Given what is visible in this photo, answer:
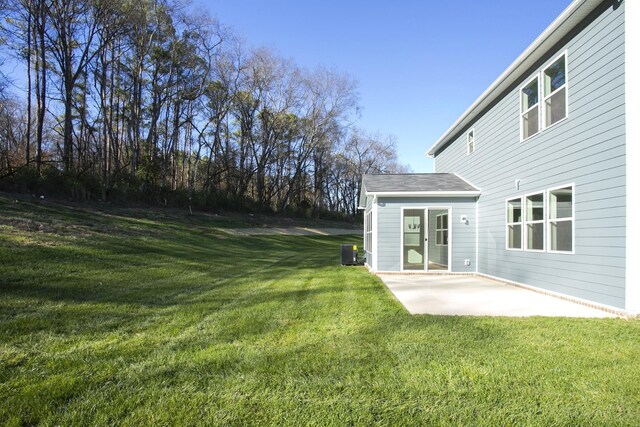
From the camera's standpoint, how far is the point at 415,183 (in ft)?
34.3

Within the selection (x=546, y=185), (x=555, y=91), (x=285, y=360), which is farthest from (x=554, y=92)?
(x=285, y=360)

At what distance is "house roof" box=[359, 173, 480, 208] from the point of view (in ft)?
31.8

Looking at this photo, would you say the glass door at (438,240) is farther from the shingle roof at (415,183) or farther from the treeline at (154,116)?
the treeline at (154,116)

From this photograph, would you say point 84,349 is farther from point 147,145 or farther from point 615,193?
point 147,145

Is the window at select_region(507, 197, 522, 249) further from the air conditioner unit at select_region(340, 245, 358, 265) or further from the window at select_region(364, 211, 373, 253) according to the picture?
the air conditioner unit at select_region(340, 245, 358, 265)

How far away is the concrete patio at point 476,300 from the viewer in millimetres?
5230

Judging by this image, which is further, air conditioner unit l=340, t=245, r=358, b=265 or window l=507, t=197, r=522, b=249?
air conditioner unit l=340, t=245, r=358, b=265

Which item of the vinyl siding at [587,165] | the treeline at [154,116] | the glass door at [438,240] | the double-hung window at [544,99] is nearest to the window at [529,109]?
the double-hung window at [544,99]

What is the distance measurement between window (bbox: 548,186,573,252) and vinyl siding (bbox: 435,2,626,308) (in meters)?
0.15

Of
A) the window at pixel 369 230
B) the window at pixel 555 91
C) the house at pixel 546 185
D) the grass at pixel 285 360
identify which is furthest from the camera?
the window at pixel 369 230

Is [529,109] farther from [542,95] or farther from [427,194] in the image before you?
[427,194]

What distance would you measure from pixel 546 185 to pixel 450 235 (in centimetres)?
331

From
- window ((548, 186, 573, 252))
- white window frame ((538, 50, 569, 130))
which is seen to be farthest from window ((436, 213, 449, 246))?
white window frame ((538, 50, 569, 130))

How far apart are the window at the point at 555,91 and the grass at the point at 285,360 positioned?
12.1 feet
